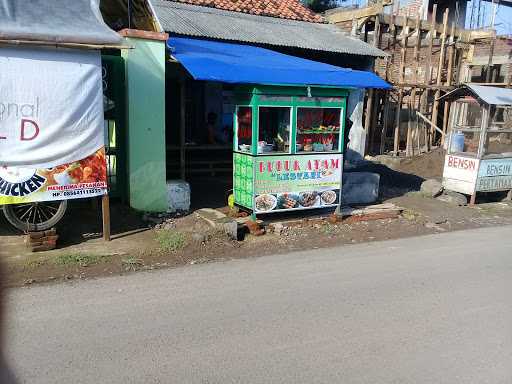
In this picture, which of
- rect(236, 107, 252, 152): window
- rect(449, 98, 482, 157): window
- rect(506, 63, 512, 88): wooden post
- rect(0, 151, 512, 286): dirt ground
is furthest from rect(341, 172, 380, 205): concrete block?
rect(506, 63, 512, 88): wooden post

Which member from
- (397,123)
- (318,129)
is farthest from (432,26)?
(318,129)

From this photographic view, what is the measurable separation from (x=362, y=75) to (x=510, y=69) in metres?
12.2

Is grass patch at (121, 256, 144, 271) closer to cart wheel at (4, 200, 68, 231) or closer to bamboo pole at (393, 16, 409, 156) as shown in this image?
cart wheel at (4, 200, 68, 231)

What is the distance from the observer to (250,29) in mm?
12250

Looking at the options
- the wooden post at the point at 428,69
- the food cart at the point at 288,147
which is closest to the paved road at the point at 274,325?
the food cart at the point at 288,147

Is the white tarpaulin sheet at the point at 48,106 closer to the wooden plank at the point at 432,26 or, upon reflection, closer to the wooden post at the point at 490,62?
the wooden plank at the point at 432,26

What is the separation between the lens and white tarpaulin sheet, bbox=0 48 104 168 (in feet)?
20.2

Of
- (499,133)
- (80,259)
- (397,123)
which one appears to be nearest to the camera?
(80,259)

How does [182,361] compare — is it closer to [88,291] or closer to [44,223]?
[88,291]

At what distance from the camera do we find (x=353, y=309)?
16.0 ft

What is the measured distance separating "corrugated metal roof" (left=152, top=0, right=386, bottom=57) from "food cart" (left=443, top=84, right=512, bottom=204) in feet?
11.4

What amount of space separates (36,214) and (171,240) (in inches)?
79.2

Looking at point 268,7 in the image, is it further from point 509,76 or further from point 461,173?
point 509,76

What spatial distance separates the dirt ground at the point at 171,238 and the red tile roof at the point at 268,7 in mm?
7295
